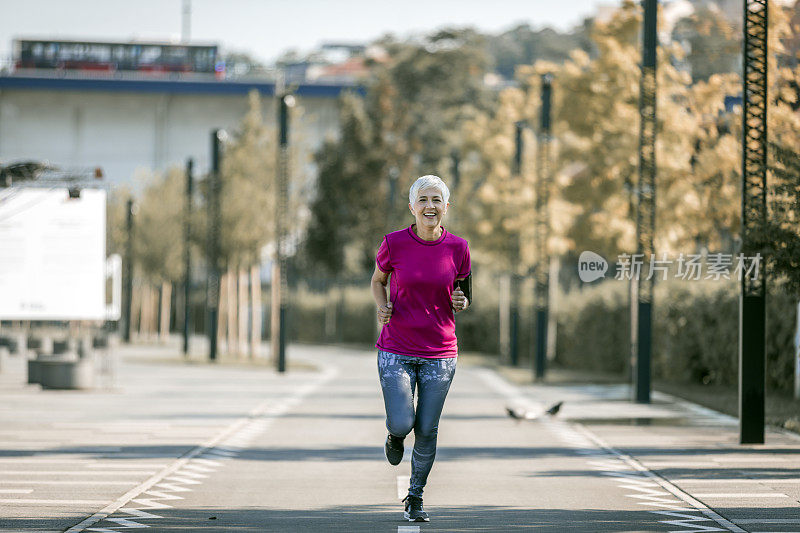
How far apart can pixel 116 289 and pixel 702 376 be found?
10905mm

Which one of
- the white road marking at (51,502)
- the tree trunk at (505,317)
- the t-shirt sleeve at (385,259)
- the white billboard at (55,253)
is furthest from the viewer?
the tree trunk at (505,317)

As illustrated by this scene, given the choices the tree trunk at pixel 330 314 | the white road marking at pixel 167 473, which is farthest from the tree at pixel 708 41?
the tree trunk at pixel 330 314

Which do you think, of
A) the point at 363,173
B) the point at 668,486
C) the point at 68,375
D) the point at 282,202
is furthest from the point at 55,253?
the point at 363,173

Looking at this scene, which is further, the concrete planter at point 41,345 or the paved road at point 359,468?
the concrete planter at point 41,345

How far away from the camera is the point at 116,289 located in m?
24.7

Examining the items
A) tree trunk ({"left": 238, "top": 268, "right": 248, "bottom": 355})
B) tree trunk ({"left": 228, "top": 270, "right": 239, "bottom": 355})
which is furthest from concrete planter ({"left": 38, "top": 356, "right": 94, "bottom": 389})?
tree trunk ({"left": 228, "top": 270, "right": 239, "bottom": 355})

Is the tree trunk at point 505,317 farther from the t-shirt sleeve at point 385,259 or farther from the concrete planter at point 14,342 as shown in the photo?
the t-shirt sleeve at point 385,259

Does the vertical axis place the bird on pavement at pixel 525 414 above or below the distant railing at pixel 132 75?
below

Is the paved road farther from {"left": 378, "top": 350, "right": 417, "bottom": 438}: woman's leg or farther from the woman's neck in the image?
the woman's neck

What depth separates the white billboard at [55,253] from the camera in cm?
2414

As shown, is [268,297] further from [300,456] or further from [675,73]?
[300,456]

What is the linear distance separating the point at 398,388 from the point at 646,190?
44.1 ft

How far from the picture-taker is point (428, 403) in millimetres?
8977

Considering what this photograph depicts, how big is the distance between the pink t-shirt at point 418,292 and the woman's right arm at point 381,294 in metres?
0.05
